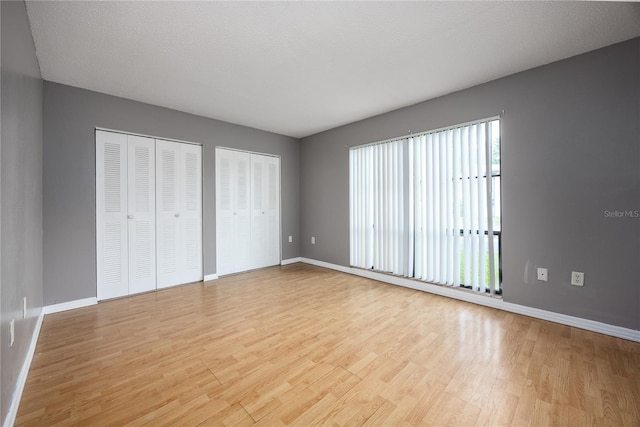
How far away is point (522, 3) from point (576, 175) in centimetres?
160

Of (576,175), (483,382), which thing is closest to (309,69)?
(576,175)

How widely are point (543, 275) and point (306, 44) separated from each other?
3141 mm

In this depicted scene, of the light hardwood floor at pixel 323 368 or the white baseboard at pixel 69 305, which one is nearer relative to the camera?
the light hardwood floor at pixel 323 368

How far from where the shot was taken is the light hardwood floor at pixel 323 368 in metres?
1.45

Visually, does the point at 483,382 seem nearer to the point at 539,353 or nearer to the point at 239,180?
the point at 539,353

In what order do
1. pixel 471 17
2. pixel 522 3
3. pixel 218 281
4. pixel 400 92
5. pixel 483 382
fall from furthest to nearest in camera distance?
1. pixel 218 281
2. pixel 400 92
3. pixel 471 17
4. pixel 522 3
5. pixel 483 382

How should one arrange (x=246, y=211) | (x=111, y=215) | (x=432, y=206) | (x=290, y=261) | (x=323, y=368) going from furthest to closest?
(x=290, y=261) → (x=246, y=211) → (x=432, y=206) → (x=111, y=215) → (x=323, y=368)

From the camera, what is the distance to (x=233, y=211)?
4441 millimetres

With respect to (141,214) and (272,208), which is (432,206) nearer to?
(272,208)

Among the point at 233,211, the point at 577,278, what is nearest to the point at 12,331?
the point at 233,211

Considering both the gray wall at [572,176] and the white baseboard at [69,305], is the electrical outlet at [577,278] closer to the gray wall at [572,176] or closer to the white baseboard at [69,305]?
the gray wall at [572,176]

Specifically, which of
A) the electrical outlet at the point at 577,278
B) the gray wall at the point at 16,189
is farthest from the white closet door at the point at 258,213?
the electrical outlet at the point at 577,278

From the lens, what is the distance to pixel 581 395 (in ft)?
5.16

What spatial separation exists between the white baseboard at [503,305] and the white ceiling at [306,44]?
7.97ft
